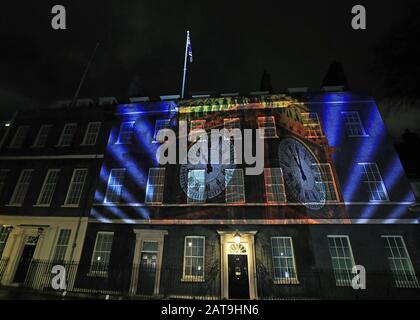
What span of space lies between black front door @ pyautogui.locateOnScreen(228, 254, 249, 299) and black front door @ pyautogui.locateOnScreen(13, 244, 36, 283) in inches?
528

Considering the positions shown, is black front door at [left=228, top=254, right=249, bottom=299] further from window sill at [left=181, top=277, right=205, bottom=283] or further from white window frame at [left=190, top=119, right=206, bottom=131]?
white window frame at [left=190, top=119, right=206, bottom=131]

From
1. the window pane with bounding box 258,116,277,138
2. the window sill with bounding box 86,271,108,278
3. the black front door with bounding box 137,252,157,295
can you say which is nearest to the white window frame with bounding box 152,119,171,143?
the window pane with bounding box 258,116,277,138

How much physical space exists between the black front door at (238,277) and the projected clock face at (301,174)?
5074 millimetres

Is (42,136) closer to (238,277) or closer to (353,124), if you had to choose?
(238,277)

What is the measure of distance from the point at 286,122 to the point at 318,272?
987cm

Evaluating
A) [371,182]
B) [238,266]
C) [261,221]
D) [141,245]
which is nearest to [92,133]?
[141,245]

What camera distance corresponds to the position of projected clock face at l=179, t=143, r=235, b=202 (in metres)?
14.6

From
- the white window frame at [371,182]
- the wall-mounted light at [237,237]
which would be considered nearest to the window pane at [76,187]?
the wall-mounted light at [237,237]

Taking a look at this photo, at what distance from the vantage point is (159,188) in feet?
50.4

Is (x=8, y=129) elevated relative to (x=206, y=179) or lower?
elevated

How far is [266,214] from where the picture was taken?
13.5m

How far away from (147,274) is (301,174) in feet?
37.4

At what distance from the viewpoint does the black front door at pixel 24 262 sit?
566 inches

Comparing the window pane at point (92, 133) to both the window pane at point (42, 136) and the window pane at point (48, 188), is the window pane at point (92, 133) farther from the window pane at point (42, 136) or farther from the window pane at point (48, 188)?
the window pane at point (42, 136)
